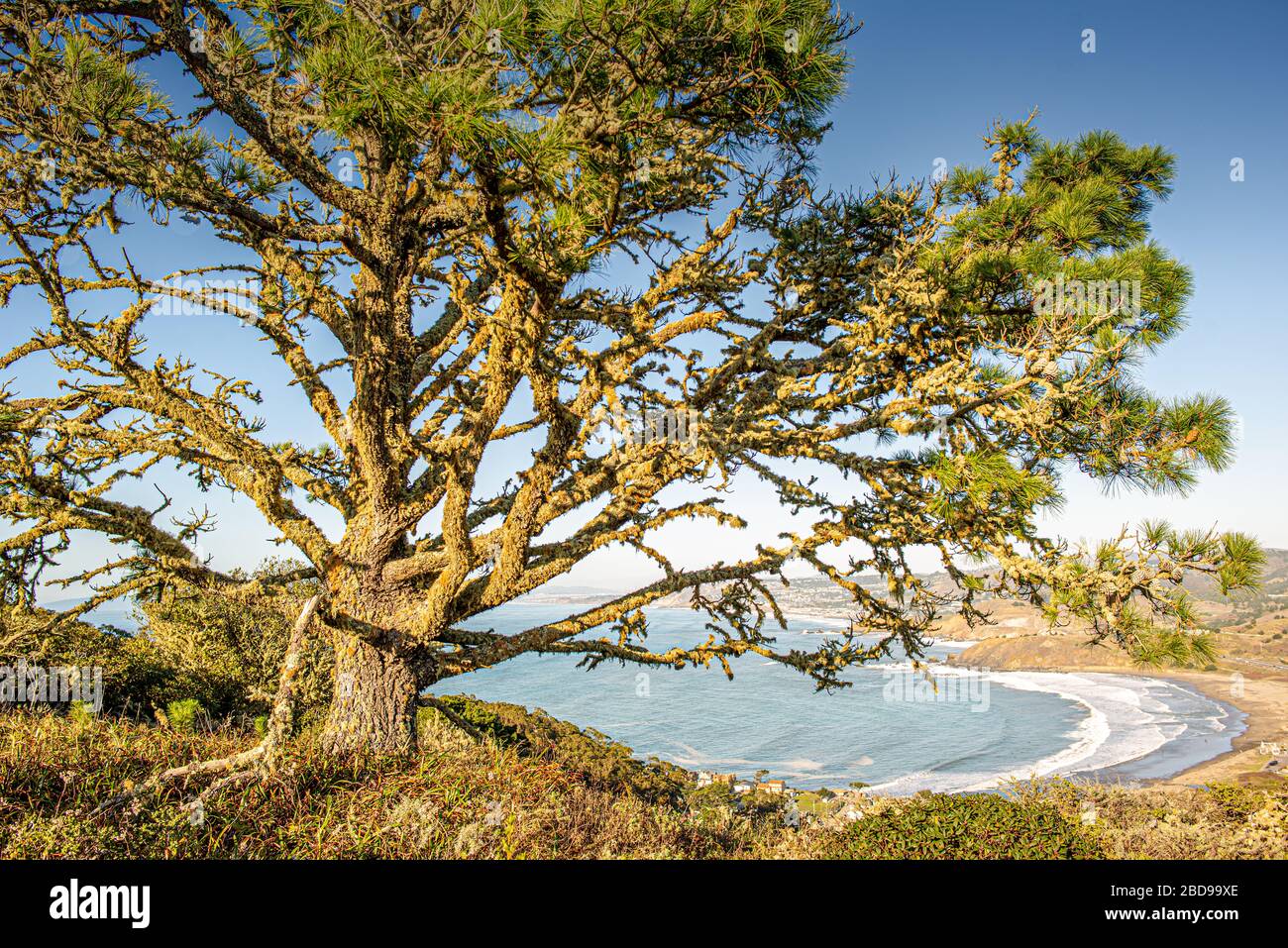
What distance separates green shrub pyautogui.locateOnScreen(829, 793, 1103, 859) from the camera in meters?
5.58

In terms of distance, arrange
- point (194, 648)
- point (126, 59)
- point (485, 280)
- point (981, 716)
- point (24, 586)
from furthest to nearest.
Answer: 1. point (981, 716)
2. point (194, 648)
3. point (485, 280)
4. point (24, 586)
5. point (126, 59)

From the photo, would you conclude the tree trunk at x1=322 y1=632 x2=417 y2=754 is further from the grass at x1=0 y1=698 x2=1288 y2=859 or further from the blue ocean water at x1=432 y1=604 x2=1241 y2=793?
the blue ocean water at x1=432 y1=604 x2=1241 y2=793

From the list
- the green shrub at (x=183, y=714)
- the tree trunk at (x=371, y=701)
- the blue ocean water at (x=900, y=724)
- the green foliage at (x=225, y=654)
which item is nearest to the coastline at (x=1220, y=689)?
the blue ocean water at (x=900, y=724)

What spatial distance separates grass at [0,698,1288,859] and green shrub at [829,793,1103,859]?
0.05 ft

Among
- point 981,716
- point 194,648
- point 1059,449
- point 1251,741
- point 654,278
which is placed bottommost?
point 981,716

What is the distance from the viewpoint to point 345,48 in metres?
3.39

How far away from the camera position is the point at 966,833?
19.0 feet

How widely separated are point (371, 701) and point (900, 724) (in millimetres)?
36296

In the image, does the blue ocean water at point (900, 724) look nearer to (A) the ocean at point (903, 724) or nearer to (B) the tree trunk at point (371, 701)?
(A) the ocean at point (903, 724)

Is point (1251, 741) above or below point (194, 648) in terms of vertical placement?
below
